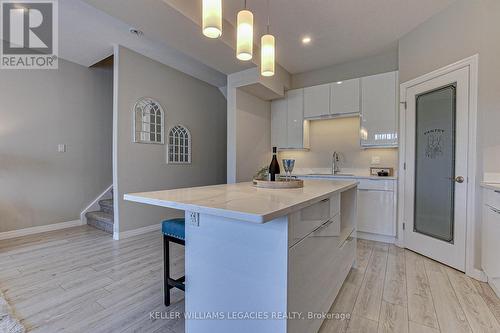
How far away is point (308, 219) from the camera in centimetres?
126

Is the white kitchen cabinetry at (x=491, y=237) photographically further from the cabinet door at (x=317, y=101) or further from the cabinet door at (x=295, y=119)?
the cabinet door at (x=295, y=119)

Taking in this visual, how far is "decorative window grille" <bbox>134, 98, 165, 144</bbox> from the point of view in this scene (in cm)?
353

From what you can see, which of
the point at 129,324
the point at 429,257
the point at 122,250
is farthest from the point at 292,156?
the point at 129,324

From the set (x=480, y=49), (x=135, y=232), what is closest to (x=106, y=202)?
(x=135, y=232)

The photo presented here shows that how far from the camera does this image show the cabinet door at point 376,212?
3180mm

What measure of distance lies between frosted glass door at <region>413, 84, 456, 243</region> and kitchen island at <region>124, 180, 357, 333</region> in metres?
1.97

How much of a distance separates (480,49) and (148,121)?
4173 mm

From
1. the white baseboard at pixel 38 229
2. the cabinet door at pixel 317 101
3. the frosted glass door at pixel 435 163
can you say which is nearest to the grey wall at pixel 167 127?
the white baseboard at pixel 38 229

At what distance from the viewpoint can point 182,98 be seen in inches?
169

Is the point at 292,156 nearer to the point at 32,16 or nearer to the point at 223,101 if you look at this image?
the point at 223,101

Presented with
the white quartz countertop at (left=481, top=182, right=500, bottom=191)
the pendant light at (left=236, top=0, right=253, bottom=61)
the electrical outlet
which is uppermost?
the pendant light at (left=236, top=0, right=253, bottom=61)

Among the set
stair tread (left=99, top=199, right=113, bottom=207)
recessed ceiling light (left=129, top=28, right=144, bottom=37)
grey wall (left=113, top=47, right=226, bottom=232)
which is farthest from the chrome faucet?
stair tread (left=99, top=199, right=113, bottom=207)

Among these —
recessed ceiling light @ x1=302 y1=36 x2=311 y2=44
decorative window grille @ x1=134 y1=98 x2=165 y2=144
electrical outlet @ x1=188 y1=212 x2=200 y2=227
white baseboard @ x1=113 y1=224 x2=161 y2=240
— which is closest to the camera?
electrical outlet @ x1=188 y1=212 x2=200 y2=227

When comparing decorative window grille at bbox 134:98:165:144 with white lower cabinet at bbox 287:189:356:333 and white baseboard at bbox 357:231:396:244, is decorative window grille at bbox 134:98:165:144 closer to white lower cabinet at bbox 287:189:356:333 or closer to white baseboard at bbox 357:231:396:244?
white lower cabinet at bbox 287:189:356:333
